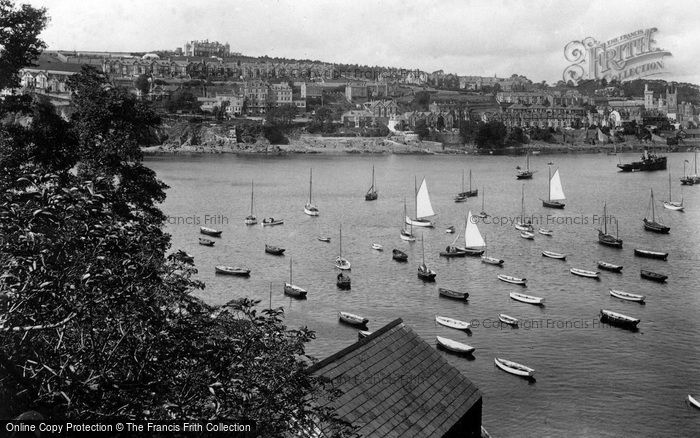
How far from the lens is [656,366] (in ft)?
75.2

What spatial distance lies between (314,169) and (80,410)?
90947mm

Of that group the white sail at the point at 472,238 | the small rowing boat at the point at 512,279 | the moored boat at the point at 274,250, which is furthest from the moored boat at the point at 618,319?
the moored boat at the point at 274,250

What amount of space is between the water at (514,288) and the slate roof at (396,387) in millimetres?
6163

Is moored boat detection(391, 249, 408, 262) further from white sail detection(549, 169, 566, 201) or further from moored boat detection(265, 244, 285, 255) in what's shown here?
white sail detection(549, 169, 566, 201)

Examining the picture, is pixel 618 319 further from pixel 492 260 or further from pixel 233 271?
pixel 233 271

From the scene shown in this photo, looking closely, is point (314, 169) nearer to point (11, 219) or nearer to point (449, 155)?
point (449, 155)

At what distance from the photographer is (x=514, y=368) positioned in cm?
2183

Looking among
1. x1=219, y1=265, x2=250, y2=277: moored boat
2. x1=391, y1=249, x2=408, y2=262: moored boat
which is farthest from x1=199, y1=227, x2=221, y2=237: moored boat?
x1=391, y1=249, x2=408, y2=262: moored boat

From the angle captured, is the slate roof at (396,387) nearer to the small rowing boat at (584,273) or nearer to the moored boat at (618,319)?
the moored boat at (618,319)

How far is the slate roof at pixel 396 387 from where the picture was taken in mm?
10484

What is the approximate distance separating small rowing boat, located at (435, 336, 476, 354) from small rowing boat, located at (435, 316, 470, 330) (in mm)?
2012

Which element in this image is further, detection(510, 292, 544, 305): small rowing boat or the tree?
detection(510, 292, 544, 305): small rowing boat

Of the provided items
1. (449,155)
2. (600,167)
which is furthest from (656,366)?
(449,155)

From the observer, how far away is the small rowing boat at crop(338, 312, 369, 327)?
26281mm
